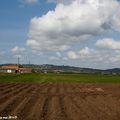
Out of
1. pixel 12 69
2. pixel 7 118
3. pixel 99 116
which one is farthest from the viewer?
pixel 12 69

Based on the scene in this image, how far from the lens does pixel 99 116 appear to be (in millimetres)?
18609

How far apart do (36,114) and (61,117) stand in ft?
5.13

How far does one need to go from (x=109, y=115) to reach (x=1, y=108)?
6.23 meters

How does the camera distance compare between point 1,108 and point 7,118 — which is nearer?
point 7,118

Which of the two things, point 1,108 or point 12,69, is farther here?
point 12,69

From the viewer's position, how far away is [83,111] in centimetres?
2041

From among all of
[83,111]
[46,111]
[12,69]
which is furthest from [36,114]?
[12,69]

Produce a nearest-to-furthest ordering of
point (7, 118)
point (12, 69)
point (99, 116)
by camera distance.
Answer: point (7, 118)
point (99, 116)
point (12, 69)

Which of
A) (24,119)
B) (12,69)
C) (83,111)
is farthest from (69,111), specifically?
(12,69)

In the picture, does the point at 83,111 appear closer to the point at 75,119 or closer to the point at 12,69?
the point at 75,119

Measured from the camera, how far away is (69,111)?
66.1 ft

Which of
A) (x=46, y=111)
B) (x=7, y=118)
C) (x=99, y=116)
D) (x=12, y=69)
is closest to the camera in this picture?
(x=7, y=118)

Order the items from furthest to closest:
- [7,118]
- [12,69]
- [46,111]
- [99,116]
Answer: [12,69]
[46,111]
[99,116]
[7,118]

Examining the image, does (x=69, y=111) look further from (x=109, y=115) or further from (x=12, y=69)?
(x=12, y=69)
